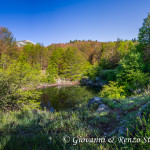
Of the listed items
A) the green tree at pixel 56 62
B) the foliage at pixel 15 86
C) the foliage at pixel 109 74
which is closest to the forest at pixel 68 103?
the foliage at pixel 15 86

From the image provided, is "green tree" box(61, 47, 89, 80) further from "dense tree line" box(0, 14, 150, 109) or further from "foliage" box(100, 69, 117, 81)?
"foliage" box(100, 69, 117, 81)

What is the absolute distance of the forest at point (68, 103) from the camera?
8.29ft

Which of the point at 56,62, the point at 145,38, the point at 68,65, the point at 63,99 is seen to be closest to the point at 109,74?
the point at 145,38

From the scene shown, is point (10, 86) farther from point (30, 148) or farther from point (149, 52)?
point (149, 52)

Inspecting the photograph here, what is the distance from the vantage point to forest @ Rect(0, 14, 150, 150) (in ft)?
8.29

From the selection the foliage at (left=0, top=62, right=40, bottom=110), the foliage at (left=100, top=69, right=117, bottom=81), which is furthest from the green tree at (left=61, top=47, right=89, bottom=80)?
the foliage at (left=0, top=62, right=40, bottom=110)

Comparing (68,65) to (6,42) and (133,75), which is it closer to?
(6,42)

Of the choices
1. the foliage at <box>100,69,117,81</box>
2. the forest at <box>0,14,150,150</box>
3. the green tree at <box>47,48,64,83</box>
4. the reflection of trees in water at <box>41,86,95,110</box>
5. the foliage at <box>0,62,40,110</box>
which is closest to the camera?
the forest at <box>0,14,150,150</box>

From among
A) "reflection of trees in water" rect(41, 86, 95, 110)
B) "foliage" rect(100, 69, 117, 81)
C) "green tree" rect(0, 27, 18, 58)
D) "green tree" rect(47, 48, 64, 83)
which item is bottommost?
"reflection of trees in water" rect(41, 86, 95, 110)

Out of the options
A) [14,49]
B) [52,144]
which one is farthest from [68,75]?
[52,144]

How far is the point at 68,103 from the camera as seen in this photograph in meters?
13.1

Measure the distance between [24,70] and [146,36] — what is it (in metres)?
22.5

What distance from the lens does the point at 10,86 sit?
6855 millimetres

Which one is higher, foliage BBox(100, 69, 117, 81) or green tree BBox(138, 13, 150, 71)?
green tree BBox(138, 13, 150, 71)
